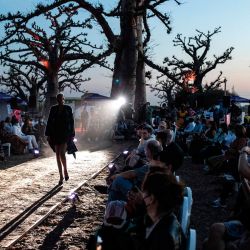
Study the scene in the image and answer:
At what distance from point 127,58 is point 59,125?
17218mm

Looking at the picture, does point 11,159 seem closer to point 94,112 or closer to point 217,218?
point 217,218

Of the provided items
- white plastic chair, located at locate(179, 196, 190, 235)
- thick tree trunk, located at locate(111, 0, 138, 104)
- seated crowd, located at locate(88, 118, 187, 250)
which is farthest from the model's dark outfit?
thick tree trunk, located at locate(111, 0, 138, 104)

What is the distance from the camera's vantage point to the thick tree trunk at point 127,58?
2644 cm

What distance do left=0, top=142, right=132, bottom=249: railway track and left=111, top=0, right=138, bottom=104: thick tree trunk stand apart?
1762cm

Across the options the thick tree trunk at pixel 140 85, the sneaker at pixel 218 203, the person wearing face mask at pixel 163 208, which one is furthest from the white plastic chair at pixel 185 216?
the thick tree trunk at pixel 140 85

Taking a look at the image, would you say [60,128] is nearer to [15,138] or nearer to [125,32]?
[15,138]

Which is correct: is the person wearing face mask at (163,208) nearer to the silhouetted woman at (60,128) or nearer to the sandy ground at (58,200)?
the sandy ground at (58,200)

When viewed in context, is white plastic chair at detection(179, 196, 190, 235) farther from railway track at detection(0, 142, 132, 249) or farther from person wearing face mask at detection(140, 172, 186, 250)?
railway track at detection(0, 142, 132, 249)

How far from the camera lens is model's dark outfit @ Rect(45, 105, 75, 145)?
1006cm

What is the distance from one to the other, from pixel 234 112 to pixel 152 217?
1957 cm

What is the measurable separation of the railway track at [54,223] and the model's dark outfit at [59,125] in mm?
1298

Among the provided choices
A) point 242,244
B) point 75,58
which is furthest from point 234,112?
point 242,244

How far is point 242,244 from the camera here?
4238 mm

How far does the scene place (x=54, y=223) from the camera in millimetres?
6832
